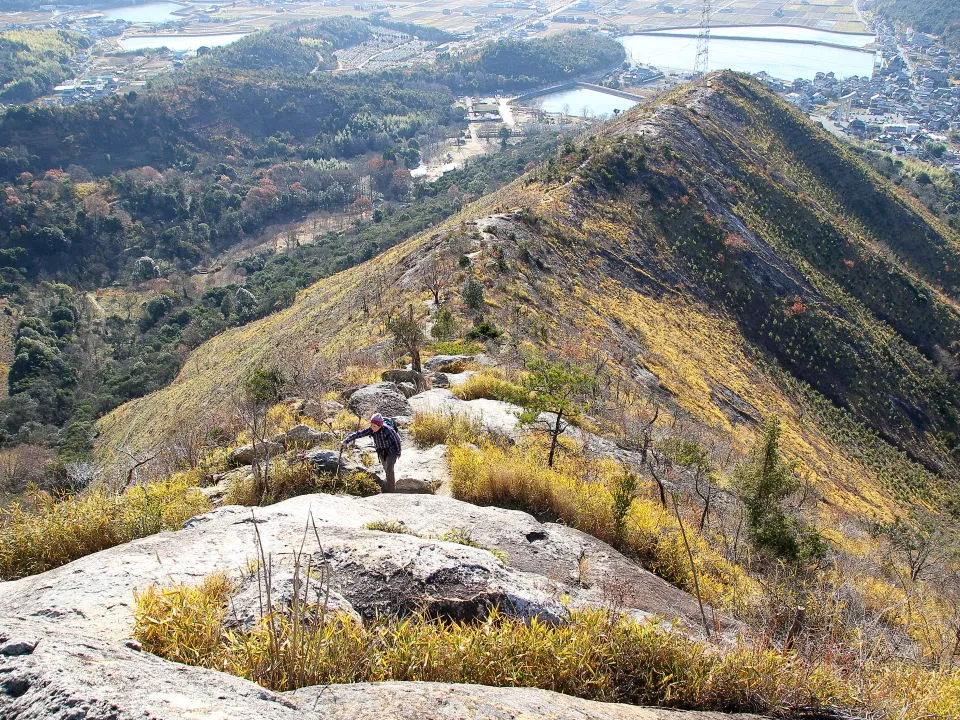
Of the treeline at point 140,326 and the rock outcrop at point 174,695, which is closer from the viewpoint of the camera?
the rock outcrop at point 174,695

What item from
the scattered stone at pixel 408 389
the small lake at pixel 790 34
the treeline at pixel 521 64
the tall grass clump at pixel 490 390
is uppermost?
the small lake at pixel 790 34

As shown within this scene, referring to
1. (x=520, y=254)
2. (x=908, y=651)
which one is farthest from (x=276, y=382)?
(x=520, y=254)

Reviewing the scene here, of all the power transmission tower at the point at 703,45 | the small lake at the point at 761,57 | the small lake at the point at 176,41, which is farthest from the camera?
the small lake at the point at 176,41

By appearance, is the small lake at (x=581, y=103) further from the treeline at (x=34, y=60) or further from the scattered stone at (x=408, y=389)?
the scattered stone at (x=408, y=389)

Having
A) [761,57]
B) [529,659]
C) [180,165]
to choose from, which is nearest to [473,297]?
[529,659]

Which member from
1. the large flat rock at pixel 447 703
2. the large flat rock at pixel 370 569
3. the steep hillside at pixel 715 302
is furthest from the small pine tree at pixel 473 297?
the large flat rock at pixel 447 703

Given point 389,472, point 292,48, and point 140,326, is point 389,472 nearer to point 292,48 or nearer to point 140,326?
point 140,326

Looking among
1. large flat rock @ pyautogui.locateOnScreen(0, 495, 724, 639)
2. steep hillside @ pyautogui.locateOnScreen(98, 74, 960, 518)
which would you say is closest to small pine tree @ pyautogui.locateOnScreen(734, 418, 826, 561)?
large flat rock @ pyautogui.locateOnScreen(0, 495, 724, 639)

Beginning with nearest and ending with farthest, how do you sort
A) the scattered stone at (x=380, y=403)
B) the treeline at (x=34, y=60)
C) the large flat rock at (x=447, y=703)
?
the large flat rock at (x=447, y=703) → the scattered stone at (x=380, y=403) → the treeline at (x=34, y=60)
